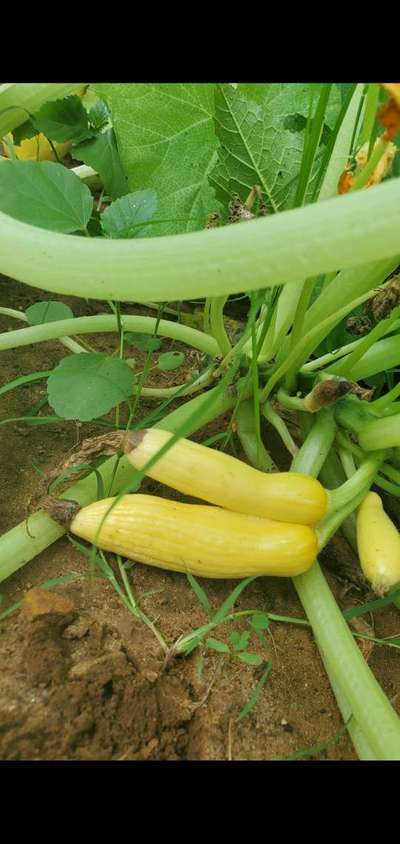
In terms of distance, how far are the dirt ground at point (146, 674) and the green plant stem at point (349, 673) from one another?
2.2 inches

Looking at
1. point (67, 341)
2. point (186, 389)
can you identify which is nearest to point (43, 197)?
point (67, 341)

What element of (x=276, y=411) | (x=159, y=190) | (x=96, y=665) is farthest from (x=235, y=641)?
(x=159, y=190)

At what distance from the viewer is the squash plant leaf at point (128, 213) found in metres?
1.54

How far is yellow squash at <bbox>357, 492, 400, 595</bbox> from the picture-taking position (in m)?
1.35

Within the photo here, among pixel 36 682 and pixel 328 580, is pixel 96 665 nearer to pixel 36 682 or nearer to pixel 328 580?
pixel 36 682

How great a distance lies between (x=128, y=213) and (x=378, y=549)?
75cm

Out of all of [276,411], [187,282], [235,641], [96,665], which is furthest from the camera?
[276,411]

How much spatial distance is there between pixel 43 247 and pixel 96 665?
587 millimetres

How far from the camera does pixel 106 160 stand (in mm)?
1928

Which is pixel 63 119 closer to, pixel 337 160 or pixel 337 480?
pixel 337 160

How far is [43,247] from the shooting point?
1143 mm

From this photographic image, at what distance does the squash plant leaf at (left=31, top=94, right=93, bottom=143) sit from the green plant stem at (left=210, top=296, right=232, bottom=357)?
25.2 inches

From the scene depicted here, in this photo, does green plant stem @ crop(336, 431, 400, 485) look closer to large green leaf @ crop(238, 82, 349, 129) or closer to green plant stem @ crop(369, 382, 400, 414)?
green plant stem @ crop(369, 382, 400, 414)

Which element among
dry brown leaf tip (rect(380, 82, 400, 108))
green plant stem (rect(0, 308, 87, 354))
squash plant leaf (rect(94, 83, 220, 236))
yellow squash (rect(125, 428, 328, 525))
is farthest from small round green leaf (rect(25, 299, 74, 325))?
dry brown leaf tip (rect(380, 82, 400, 108))
